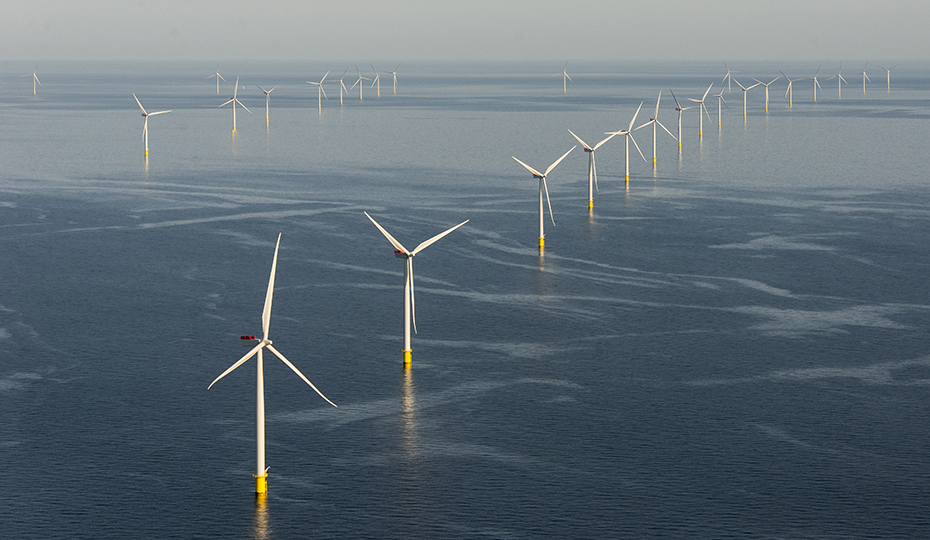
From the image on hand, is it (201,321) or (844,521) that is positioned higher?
(201,321)

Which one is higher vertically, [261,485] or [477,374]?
[477,374]

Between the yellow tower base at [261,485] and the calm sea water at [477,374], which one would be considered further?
the yellow tower base at [261,485]

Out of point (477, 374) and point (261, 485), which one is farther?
point (477, 374)

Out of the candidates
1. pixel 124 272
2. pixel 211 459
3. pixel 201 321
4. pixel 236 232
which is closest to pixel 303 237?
pixel 236 232

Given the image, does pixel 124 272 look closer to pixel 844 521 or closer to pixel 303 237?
pixel 303 237

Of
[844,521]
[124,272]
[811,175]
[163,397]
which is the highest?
[811,175]

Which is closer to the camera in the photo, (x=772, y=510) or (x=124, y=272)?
(x=772, y=510)

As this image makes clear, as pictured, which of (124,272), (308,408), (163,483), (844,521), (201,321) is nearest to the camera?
(844,521)

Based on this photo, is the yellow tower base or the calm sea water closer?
the calm sea water
